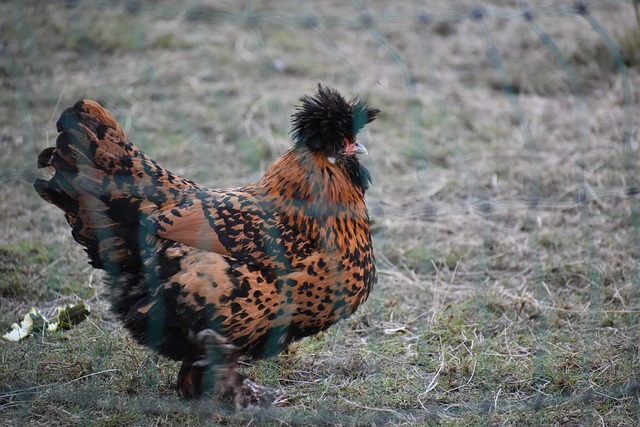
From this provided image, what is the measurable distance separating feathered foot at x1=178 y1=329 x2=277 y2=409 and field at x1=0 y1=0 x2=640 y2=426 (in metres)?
0.07

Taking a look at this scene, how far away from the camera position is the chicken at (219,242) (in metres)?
2.84

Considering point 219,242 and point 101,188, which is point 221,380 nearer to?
point 219,242

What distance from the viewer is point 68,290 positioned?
12.9ft

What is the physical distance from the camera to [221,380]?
299cm

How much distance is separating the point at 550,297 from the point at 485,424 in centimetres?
119

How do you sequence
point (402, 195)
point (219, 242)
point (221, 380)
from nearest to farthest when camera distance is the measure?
point (219, 242) < point (221, 380) < point (402, 195)

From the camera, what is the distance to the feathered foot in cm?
288

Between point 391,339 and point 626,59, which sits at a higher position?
point 626,59

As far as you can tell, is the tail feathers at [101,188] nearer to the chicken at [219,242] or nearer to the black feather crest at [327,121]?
the chicken at [219,242]

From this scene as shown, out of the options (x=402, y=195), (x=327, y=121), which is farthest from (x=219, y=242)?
(x=402, y=195)

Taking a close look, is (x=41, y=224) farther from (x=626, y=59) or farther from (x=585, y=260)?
(x=626, y=59)

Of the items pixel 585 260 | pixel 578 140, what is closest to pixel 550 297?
pixel 585 260

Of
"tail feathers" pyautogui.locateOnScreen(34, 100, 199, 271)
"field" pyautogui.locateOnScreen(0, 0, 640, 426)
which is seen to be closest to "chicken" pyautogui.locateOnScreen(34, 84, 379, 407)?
"tail feathers" pyautogui.locateOnScreen(34, 100, 199, 271)

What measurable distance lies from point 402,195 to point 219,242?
2512 mm
